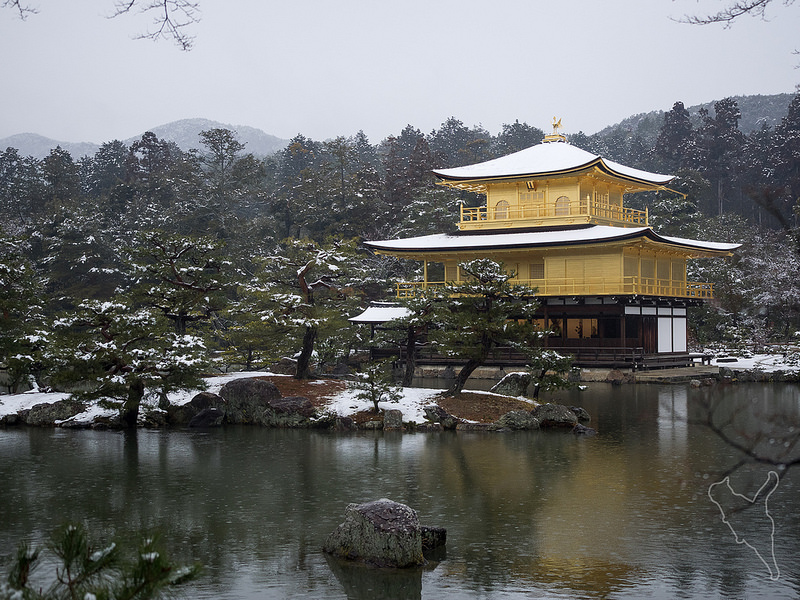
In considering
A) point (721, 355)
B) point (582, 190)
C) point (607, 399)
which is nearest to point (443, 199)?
point (582, 190)

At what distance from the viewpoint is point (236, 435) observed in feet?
73.9

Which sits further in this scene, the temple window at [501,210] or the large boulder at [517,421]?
the temple window at [501,210]

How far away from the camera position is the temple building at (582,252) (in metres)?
39.5

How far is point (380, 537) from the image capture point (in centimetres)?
1102

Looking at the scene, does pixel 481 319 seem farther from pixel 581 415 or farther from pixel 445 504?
pixel 445 504

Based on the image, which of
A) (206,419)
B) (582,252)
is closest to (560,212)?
(582,252)

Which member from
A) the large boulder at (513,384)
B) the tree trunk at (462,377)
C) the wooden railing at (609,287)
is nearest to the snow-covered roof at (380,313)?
the wooden railing at (609,287)

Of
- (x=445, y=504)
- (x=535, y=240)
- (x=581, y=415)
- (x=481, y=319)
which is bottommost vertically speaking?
(x=445, y=504)

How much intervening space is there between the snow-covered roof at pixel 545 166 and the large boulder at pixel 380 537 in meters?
32.2

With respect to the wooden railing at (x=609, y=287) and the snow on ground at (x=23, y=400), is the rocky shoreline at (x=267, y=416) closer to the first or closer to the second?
the snow on ground at (x=23, y=400)

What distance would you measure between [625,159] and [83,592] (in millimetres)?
107064

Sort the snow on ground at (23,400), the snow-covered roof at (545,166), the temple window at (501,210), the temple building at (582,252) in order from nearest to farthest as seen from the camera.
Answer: the snow on ground at (23,400)
the temple building at (582,252)
the snow-covered roof at (545,166)
the temple window at (501,210)

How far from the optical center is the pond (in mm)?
10367

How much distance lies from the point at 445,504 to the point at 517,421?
355 inches
